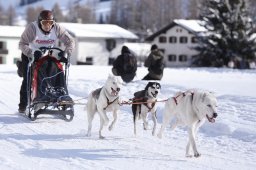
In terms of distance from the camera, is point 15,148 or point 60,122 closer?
point 15,148

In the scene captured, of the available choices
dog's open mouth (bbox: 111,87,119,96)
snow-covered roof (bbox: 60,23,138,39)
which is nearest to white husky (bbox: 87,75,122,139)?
dog's open mouth (bbox: 111,87,119,96)

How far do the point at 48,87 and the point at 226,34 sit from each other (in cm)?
2735

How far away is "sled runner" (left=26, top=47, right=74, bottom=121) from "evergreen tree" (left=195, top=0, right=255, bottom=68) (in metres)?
26.4

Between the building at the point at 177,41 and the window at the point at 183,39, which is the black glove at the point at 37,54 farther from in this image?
the window at the point at 183,39

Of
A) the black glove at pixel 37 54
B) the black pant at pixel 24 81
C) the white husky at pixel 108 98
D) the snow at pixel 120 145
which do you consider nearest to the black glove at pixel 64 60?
the black glove at pixel 37 54

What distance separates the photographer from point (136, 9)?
298 feet

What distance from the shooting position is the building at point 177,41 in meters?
52.1

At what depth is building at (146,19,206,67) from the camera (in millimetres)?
52125

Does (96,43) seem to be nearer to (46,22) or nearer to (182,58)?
(182,58)

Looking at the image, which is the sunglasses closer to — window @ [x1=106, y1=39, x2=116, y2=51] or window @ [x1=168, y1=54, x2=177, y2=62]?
window @ [x1=106, y1=39, x2=116, y2=51]

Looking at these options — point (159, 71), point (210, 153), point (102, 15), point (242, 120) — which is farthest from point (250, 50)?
point (102, 15)

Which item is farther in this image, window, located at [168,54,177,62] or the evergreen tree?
window, located at [168,54,177,62]

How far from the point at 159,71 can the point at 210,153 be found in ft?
25.8

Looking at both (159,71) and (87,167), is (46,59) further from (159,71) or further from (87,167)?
(159,71)
